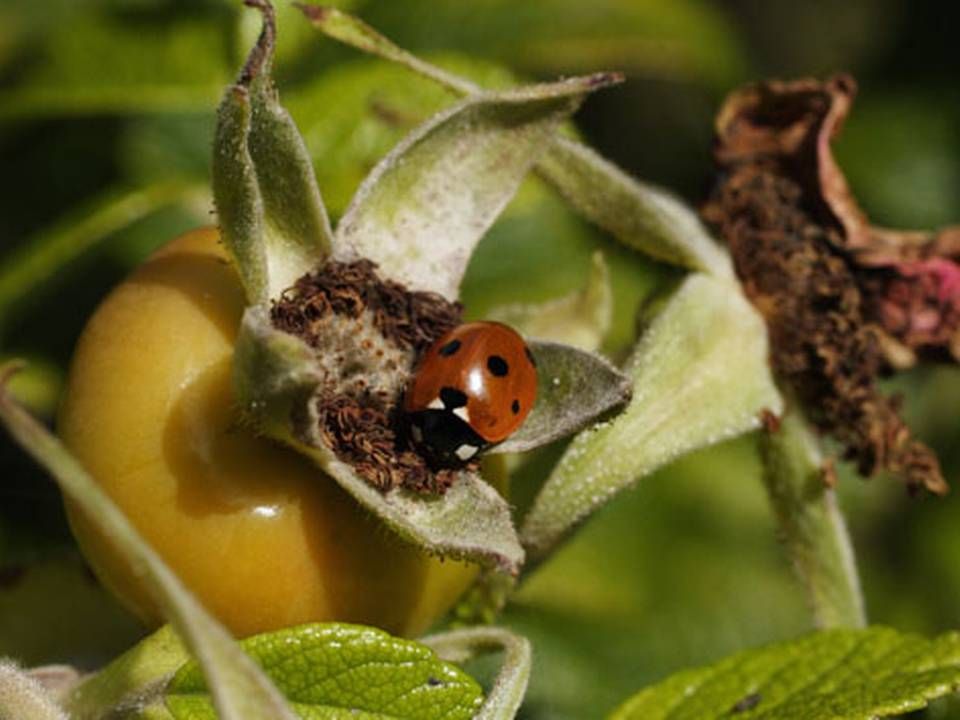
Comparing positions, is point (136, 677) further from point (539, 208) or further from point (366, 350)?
point (539, 208)

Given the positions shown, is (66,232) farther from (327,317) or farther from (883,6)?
(883,6)

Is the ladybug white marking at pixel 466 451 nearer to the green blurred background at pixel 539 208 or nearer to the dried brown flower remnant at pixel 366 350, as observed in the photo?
the dried brown flower remnant at pixel 366 350

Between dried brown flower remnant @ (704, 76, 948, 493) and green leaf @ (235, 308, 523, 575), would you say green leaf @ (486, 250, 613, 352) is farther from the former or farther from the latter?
green leaf @ (235, 308, 523, 575)

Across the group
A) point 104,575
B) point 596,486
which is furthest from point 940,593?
point 104,575

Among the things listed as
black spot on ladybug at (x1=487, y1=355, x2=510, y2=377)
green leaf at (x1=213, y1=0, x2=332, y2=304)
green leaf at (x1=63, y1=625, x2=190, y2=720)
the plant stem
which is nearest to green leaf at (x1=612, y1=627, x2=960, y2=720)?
the plant stem

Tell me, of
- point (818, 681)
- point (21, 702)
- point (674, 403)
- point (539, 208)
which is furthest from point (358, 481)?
point (539, 208)

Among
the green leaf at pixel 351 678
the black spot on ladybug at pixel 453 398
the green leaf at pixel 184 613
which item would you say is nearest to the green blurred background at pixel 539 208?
the black spot on ladybug at pixel 453 398
